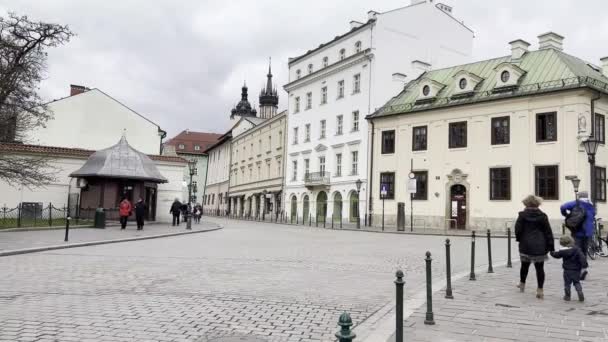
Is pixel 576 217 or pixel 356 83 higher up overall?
pixel 356 83

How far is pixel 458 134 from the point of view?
Result: 36.8m

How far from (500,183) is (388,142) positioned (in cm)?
1027

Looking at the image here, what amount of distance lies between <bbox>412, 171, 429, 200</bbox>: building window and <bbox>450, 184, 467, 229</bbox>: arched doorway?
2.15m

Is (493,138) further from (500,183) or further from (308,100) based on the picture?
(308,100)

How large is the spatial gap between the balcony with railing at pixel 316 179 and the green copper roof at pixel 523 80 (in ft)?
24.9

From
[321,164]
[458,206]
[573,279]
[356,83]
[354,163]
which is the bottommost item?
[573,279]

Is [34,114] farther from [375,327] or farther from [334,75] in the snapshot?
[334,75]

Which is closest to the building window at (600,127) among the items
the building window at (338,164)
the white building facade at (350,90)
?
the white building facade at (350,90)

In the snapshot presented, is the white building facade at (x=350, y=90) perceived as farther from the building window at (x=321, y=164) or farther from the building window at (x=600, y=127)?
the building window at (x=600, y=127)

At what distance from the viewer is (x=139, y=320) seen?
6.68 meters

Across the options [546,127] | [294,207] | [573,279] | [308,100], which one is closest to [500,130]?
[546,127]

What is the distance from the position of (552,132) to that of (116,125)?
3101cm

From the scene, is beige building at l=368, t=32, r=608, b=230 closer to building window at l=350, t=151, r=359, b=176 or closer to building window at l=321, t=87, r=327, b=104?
building window at l=350, t=151, r=359, b=176

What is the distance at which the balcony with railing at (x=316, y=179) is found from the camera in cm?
4700
